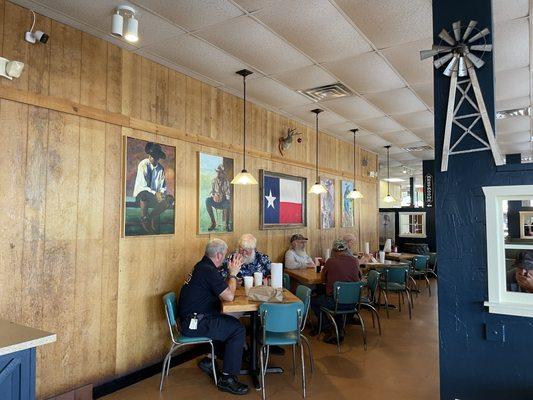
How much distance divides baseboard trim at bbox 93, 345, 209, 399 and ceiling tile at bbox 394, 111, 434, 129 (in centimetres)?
436

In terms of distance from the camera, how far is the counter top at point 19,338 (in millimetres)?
1886

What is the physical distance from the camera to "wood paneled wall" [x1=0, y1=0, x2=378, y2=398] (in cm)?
271

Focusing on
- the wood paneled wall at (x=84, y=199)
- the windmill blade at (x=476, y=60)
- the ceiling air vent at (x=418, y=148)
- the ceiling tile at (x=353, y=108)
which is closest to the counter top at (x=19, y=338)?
the wood paneled wall at (x=84, y=199)

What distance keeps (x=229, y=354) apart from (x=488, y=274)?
7.14 feet

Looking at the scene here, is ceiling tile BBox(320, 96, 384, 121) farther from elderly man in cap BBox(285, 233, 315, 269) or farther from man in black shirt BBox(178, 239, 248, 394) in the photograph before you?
man in black shirt BBox(178, 239, 248, 394)

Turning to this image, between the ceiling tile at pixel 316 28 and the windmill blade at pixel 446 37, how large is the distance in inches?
32.5

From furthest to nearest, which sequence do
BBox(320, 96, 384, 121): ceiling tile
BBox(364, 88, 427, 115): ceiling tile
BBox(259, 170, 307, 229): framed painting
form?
BBox(259, 170, 307, 229): framed painting → BBox(320, 96, 384, 121): ceiling tile → BBox(364, 88, 427, 115): ceiling tile

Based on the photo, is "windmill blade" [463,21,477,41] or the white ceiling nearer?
"windmill blade" [463,21,477,41]

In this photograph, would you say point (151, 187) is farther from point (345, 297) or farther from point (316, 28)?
point (345, 297)

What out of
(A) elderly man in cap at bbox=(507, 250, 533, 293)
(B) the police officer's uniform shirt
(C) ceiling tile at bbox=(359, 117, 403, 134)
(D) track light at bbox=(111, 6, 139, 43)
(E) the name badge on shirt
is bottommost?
(E) the name badge on shirt

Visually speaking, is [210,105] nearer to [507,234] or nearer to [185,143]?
[185,143]

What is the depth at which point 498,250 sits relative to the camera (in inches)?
85.9

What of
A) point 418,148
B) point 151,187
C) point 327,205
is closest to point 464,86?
point 151,187

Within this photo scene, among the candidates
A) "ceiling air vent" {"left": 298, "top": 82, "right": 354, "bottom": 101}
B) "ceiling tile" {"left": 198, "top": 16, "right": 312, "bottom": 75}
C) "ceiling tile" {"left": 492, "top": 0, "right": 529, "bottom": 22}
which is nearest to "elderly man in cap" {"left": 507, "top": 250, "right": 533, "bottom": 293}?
"ceiling tile" {"left": 492, "top": 0, "right": 529, "bottom": 22}
